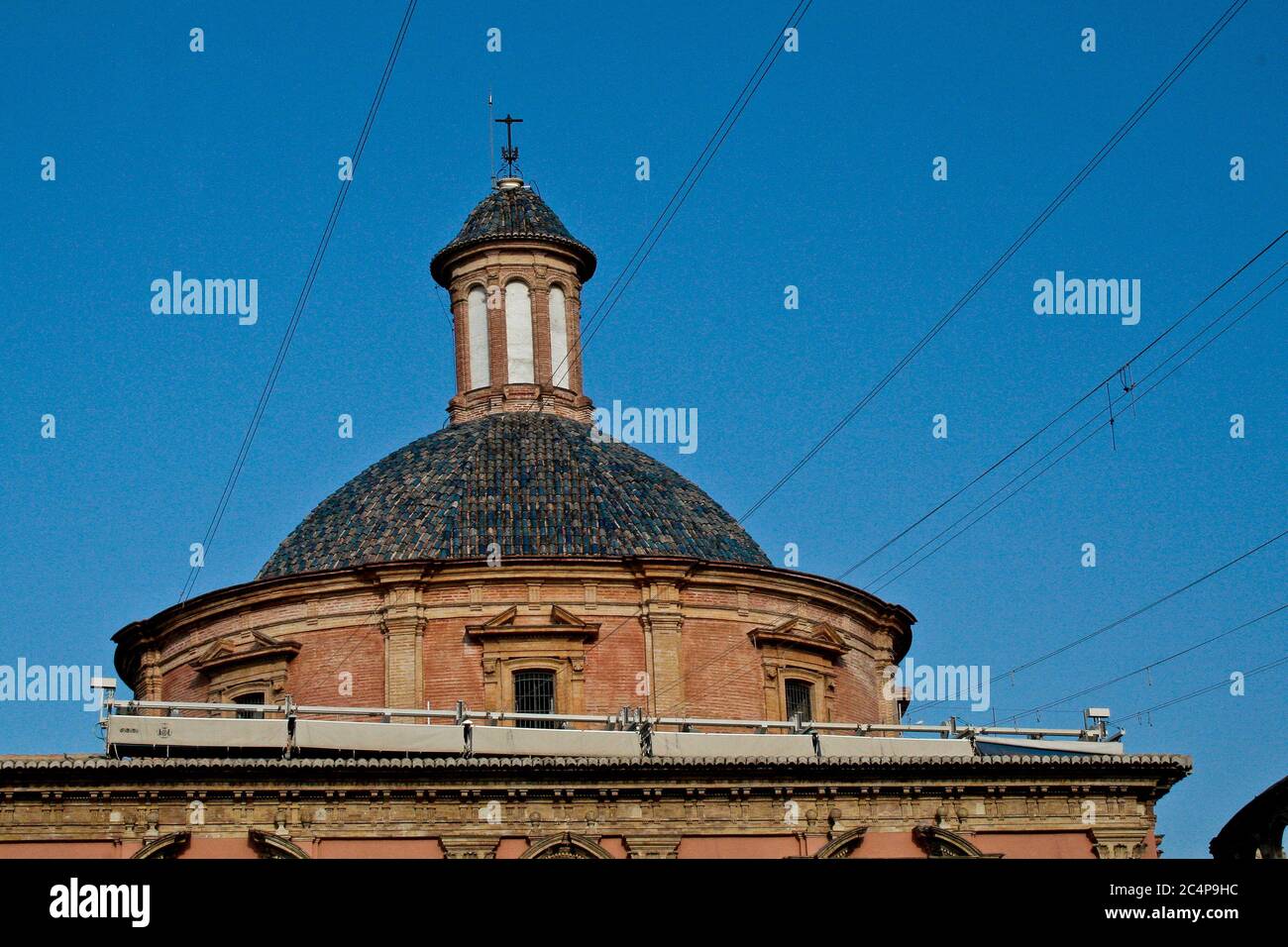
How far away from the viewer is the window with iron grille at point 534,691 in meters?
41.7

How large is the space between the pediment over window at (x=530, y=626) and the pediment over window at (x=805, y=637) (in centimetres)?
331

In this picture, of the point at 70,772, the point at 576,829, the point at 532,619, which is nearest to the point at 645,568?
the point at 532,619

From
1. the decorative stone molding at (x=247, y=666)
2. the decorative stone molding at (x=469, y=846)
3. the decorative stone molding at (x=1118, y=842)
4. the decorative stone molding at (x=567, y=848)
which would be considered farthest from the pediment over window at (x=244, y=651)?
the decorative stone molding at (x=1118, y=842)

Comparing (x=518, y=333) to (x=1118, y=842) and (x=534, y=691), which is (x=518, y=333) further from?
(x=1118, y=842)

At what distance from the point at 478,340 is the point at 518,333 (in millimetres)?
914

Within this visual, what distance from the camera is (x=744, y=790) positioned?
116ft

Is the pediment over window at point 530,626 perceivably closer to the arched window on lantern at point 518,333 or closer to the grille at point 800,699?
the grille at point 800,699

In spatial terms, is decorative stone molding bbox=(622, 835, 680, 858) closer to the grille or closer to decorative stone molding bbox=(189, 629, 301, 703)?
the grille

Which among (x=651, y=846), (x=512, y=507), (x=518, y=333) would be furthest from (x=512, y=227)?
(x=651, y=846)

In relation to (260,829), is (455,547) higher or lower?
higher

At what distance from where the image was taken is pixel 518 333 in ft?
161

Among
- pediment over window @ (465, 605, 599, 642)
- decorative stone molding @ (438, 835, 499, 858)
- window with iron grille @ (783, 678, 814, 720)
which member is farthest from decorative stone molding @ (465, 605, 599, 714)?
→ decorative stone molding @ (438, 835, 499, 858)
